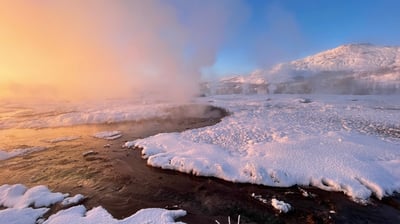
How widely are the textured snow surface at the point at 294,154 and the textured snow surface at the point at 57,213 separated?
144 inches

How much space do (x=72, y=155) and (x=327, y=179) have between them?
1329 cm

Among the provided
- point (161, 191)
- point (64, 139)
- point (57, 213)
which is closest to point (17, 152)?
point (64, 139)

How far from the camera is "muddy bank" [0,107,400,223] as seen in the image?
7.89m

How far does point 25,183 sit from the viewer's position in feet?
33.9

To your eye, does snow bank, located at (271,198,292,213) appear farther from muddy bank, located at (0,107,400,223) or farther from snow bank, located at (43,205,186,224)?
snow bank, located at (43,205,186,224)

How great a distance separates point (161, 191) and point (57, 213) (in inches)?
143

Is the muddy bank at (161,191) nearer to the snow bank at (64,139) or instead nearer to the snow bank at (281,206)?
the snow bank at (281,206)

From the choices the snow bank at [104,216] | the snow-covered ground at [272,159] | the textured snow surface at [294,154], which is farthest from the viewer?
the textured snow surface at [294,154]

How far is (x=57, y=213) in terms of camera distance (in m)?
7.97

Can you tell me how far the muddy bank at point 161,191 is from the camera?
7891mm

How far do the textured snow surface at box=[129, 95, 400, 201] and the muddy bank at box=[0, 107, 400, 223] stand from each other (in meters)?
0.56

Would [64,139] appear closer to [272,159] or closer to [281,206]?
[272,159]


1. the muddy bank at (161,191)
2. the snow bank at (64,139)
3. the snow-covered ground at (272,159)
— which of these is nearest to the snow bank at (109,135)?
the snow-covered ground at (272,159)

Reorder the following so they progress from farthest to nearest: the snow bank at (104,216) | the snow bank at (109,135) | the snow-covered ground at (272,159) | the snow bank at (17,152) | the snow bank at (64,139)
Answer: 1. the snow bank at (109,135)
2. the snow bank at (64,139)
3. the snow bank at (17,152)
4. the snow-covered ground at (272,159)
5. the snow bank at (104,216)
